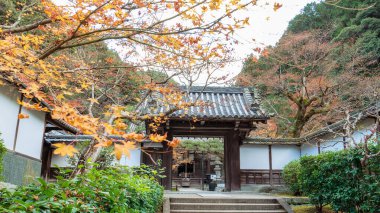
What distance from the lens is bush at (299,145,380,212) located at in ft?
18.8

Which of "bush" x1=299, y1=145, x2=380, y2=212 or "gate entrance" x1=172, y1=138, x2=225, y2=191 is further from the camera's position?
"gate entrance" x1=172, y1=138, x2=225, y2=191

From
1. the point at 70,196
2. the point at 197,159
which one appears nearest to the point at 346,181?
the point at 70,196

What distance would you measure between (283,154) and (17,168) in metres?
10.8

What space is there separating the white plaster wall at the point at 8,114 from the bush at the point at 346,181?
801 centimetres

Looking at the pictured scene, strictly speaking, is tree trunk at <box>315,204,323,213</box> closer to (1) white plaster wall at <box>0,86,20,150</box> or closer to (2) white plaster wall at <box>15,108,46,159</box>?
(1) white plaster wall at <box>0,86,20,150</box>

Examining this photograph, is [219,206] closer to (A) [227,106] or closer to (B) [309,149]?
(A) [227,106]

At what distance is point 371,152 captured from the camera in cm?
584

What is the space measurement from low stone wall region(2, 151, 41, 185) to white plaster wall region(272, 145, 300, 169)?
9900 mm

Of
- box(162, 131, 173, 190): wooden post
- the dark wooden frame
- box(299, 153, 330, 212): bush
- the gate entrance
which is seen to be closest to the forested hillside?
the gate entrance

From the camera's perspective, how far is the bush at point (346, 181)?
5.73 meters

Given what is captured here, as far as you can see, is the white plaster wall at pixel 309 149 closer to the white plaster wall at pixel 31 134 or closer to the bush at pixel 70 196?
the white plaster wall at pixel 31 134

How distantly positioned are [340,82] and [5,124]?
16.4 metres

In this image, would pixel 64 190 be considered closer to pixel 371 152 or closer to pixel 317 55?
pixel 371 152

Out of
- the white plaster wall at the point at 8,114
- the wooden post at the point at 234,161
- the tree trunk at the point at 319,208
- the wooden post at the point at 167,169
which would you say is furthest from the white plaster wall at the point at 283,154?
the white plaster wall at the point at 8,114
